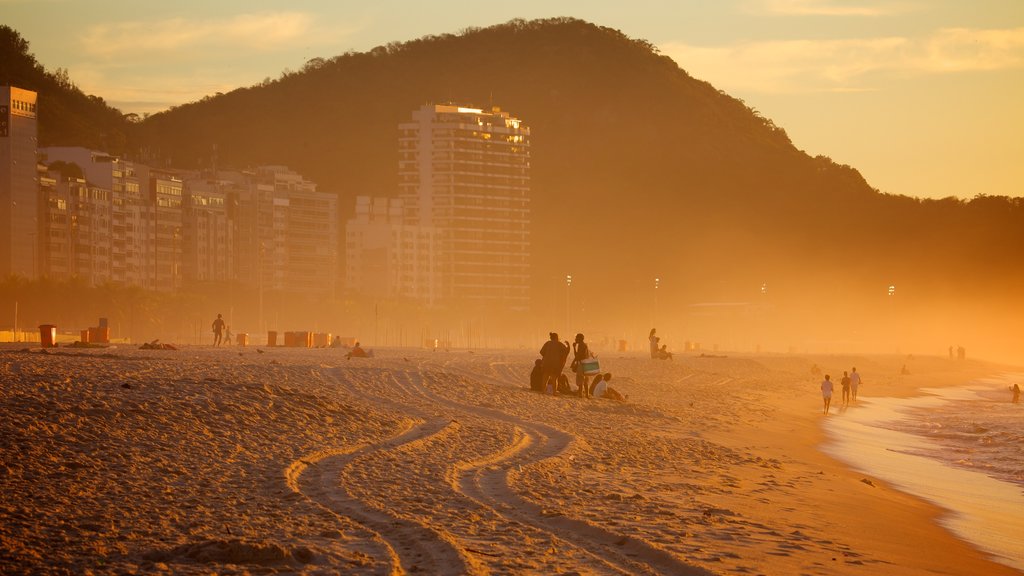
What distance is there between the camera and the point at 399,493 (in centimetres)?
1340

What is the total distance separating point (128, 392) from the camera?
18609 mm

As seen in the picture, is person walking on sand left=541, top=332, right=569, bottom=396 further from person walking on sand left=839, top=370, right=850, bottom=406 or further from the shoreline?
person walking on sand left=839, top=370, right=850, bottom=406

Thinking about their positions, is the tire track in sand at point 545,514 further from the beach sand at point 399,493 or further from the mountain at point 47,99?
the mountain at point 47,99

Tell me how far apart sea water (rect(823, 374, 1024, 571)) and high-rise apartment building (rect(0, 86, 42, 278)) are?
97.8m

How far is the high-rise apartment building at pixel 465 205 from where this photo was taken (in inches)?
7293

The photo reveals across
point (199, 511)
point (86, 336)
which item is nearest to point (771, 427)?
point (199, 511)

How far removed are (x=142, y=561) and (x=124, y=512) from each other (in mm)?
1673

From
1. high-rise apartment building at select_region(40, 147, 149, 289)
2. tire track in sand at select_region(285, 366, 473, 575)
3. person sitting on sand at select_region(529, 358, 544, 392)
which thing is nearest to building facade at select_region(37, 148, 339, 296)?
high-rise apartment building at select_region(40, 147, 149, 289)

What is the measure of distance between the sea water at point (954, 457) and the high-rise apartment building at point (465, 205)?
447 feet

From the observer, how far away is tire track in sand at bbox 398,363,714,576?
10.9 meters

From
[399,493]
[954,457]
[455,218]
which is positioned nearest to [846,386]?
[954,457]

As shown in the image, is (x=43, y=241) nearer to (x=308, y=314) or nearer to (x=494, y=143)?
(x=308, y=314)

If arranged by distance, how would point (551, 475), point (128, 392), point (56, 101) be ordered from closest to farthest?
point (551, 475)
point (128, 392)
point (56, 101)

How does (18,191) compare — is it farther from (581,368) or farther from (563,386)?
(581,368)
